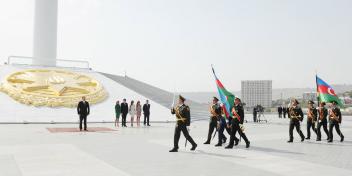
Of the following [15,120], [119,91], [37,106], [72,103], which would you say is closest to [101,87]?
[119,91]

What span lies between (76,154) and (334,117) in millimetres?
9874

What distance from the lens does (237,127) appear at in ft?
35.8

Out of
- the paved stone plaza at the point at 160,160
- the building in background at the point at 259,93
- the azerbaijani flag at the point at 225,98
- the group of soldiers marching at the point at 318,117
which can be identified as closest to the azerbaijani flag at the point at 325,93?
the group of soldiers marching at the point at 318,117

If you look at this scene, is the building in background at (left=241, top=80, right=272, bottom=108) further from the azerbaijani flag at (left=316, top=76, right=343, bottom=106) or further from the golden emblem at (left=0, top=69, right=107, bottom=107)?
the azerbaijani flag at (left=316, top=76, right=343, bottom=106)

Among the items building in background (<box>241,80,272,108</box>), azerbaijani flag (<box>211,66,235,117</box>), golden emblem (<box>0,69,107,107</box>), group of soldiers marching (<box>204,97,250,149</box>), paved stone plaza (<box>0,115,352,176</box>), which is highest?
building in background (<box>241,80,272,108</box>)

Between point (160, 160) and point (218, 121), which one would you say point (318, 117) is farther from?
point (160, 160)

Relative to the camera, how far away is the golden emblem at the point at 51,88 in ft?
78.9

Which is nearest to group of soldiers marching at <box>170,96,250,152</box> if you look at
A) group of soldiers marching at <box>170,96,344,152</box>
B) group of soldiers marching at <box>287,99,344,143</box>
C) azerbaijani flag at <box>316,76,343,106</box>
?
group of soldiers marching at <box>170,96,344,152</box>

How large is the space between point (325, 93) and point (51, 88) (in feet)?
64.5

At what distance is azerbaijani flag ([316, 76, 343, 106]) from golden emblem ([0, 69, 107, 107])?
1635cm

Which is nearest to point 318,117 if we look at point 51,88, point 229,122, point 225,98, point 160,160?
point 225,98

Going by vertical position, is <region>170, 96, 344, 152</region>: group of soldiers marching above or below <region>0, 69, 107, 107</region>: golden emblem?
below

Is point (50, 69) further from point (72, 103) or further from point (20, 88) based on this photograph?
point (72, 103)

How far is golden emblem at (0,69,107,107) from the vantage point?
78.9 ft
